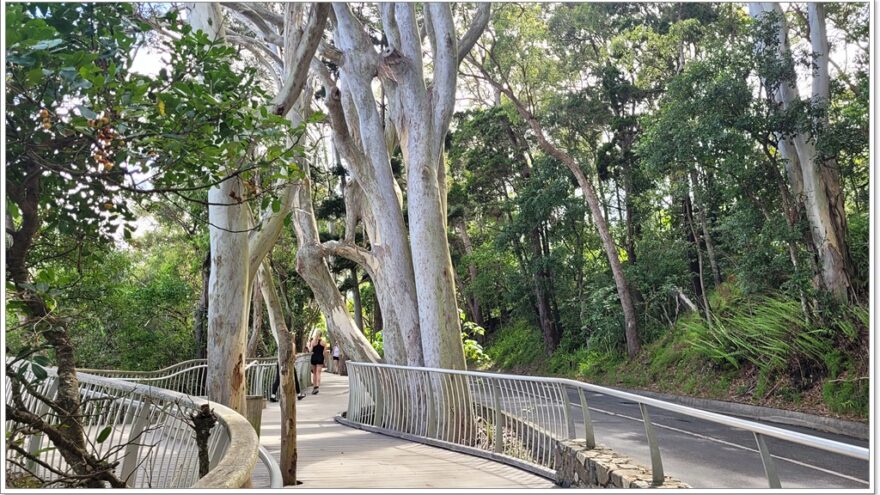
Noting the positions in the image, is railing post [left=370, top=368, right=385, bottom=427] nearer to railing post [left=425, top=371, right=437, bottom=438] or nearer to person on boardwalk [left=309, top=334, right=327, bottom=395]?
railing post [left=425, top=371, right=437, bottom=438]

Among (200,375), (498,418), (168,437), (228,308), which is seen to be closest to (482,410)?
(498,418)

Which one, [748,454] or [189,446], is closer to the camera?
[189,446]

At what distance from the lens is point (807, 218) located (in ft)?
45.1

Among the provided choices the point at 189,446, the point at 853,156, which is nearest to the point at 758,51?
the point at 853,156

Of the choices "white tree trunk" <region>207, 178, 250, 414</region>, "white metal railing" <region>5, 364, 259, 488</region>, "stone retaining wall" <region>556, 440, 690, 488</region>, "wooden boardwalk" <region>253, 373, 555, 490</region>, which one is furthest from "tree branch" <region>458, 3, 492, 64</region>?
"white metal railing" <region>5, 364, 259, 488</region>

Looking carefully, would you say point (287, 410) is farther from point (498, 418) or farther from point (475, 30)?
point (475, 30)

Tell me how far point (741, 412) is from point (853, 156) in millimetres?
4796

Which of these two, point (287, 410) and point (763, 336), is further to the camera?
point (763, 336)

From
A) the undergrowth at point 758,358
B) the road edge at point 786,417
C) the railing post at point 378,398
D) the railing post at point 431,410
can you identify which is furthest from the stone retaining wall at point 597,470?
the road edge at point 786,417

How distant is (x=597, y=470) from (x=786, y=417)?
305 inches

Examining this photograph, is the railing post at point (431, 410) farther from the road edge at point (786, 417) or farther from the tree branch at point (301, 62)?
the road edge at point (786, 417)

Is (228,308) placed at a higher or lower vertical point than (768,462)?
higher

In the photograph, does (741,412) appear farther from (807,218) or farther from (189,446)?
(189,446)

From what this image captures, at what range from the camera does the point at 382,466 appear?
288 inches
